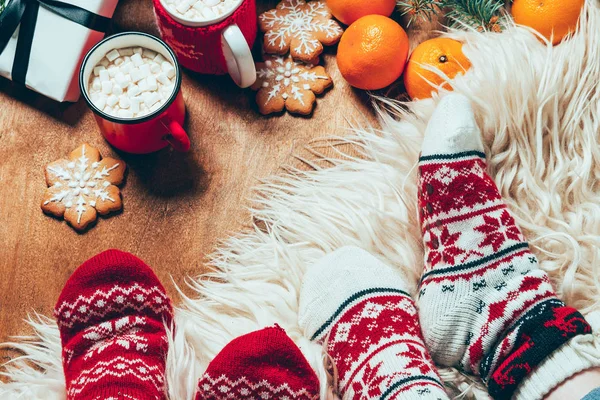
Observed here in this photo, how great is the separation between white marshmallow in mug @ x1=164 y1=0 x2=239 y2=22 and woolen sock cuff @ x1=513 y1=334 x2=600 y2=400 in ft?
1.94

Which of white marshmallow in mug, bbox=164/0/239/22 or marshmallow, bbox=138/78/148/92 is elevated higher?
white marshmallow in mug, bbox=164/0/239/22

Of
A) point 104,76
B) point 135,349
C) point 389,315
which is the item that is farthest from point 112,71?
point 389,315

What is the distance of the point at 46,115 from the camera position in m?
0.93

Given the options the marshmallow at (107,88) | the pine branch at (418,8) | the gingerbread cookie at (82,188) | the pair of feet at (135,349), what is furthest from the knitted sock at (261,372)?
the pine branch at (418,8)


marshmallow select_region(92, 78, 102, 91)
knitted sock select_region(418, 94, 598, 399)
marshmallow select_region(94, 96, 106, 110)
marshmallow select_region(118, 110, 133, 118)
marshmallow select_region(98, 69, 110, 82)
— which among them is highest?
marshmallow select_region(98, 69, 110, 82)

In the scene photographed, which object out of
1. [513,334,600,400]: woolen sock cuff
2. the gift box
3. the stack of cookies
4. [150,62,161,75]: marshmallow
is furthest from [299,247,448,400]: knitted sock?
the gift box

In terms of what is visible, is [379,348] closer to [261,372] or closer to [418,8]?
[261,372]

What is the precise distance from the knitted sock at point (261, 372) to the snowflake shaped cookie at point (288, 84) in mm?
316

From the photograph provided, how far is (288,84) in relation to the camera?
94 cm

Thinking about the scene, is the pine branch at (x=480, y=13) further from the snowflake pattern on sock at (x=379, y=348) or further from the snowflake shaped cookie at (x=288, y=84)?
the snowflake pattern on sock at (x=379, y=348)

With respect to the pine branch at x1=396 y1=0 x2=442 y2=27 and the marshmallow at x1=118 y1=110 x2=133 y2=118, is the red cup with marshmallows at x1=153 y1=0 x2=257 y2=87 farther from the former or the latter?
the pine branch at x1=396 y1=0 x2=442 y2=27

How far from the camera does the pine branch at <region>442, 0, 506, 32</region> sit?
883 mm

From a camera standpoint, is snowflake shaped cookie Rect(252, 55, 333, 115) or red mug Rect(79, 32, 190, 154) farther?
snowflake shaped cookie Rect(252, 55, 333, 115)

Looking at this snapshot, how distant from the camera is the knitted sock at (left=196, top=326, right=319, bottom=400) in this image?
0.81 m
